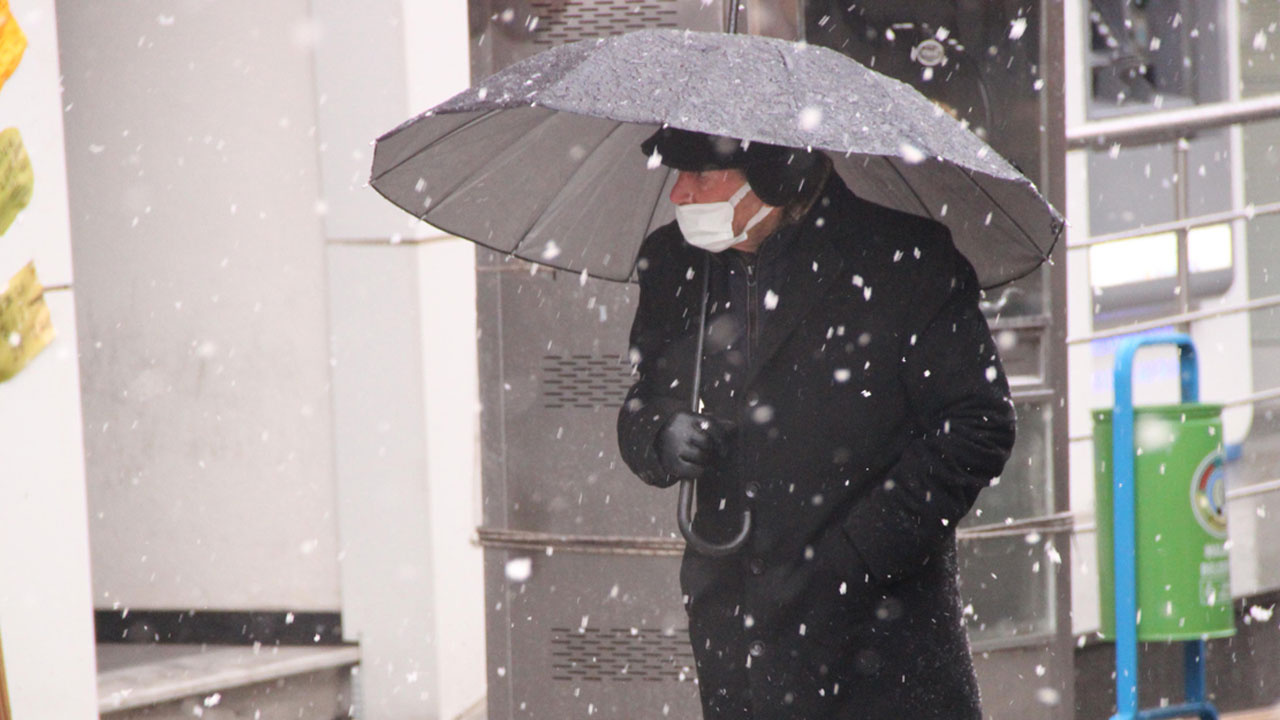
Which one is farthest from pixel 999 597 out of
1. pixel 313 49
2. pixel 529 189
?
pixel 313 49

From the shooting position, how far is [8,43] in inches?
199

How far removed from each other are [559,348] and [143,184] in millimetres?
2445

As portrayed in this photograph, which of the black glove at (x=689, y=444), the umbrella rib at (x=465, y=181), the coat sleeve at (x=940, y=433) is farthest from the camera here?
the umbrella rib at (x=465, y=181)

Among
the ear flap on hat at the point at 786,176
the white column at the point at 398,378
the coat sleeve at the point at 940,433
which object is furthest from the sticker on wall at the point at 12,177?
the coat sleeve at the point at 940,433

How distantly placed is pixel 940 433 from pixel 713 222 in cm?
60

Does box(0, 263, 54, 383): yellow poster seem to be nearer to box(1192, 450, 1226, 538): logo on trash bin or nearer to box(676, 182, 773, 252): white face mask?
box(676, 182, 773, 252): white face mask

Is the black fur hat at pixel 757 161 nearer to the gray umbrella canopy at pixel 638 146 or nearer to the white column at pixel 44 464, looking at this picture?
the gray umbrella canopy at pixel 638 146

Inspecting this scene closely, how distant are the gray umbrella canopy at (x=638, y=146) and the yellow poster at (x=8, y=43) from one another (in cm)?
190

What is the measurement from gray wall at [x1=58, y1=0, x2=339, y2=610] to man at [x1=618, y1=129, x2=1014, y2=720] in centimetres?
350

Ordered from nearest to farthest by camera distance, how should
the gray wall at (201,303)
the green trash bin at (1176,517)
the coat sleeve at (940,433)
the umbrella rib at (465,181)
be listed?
1. the coat sleeve at (940,433)
2. the umbrella rib at (465,181)
3. the green trash bin at (1176,517)
4. the gray wall at (201,303)

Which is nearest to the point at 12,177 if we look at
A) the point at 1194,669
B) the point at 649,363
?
the point at 649,363

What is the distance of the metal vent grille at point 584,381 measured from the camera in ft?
17.1

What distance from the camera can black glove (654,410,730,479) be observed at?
3.36m

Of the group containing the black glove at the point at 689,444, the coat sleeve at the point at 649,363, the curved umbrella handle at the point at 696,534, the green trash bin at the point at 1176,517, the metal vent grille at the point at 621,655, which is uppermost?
the coat sleeve at the point at 649,363
